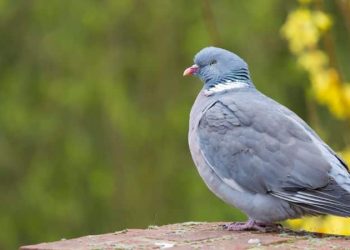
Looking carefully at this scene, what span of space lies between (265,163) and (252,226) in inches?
12.9

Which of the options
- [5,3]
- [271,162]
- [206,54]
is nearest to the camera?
[271,162]

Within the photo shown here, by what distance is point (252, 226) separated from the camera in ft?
17.2

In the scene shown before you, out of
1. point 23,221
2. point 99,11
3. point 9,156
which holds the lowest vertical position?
point 23,221

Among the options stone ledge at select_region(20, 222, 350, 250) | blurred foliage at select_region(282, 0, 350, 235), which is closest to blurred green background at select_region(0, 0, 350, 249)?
blurred foliage at select_region(282, 0, 350, 235)

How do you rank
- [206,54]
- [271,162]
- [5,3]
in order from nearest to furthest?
[271,162]
[206,54]
[5,3]

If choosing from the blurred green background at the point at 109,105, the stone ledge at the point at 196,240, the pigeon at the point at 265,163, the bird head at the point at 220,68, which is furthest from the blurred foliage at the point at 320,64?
the blurred green background at the point at 109,105

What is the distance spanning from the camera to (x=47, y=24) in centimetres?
1054

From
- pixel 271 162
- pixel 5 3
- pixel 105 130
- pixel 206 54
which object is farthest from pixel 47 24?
pixel 271 162

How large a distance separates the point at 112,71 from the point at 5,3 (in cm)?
127

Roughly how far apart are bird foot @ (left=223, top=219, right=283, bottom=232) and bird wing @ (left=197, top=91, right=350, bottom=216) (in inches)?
6.9

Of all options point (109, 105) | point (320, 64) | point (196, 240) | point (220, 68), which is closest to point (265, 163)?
point (196, 240)

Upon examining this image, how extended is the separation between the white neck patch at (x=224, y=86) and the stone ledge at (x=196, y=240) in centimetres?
97

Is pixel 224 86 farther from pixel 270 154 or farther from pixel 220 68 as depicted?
pixel 270 154

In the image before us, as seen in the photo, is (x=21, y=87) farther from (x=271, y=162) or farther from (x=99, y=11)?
(x=271, y=162)
